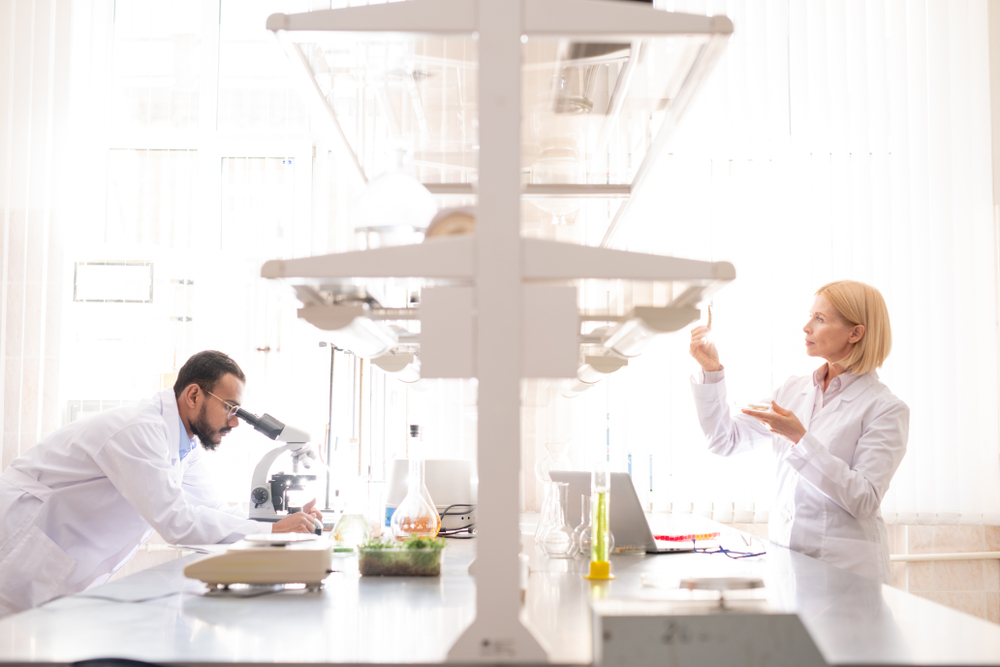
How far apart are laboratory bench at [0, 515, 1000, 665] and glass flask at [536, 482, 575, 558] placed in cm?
15

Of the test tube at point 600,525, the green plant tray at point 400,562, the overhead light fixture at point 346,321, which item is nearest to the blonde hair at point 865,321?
the test tube at point 600,525

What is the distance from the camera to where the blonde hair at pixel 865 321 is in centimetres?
224

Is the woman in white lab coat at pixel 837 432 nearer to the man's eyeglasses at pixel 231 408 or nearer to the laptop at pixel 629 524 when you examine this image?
the laptop at pixel 629 524

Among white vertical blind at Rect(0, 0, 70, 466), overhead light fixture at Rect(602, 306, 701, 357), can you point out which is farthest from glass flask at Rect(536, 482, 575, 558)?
white vertical blind at Rect(0, 0, 70, 466)

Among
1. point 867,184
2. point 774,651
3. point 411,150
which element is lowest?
point 774,651

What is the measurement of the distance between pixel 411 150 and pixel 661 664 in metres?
1.12

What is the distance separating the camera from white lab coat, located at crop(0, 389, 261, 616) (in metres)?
2.04

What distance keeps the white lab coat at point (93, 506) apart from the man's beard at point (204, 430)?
3.6 inches

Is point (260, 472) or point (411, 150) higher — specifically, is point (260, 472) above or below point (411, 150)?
below

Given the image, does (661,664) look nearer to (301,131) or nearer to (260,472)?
(260,472)

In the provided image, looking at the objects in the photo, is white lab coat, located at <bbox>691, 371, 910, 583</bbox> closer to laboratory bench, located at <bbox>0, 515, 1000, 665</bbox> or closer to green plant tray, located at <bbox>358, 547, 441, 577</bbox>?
laboratory bench, located at <bbox>0, 515, 1000, 665</bbox>

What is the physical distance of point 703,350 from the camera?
95.0 inches

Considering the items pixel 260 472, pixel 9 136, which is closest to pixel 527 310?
pixel 260 472

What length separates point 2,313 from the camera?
359 centimetres
